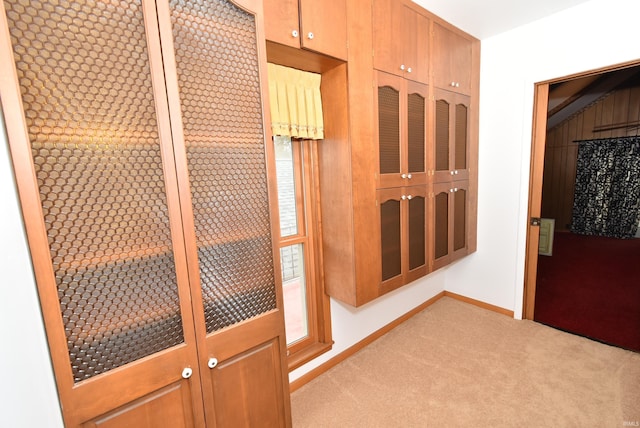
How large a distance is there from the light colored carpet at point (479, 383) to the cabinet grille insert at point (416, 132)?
148 cm

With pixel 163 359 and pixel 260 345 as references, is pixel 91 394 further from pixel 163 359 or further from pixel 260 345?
pixel 260 345

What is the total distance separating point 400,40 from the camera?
191 centimetres

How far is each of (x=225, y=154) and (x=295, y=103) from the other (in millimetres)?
843

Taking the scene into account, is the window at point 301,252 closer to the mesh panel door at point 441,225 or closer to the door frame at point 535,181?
the mesh panel door at point 441,225

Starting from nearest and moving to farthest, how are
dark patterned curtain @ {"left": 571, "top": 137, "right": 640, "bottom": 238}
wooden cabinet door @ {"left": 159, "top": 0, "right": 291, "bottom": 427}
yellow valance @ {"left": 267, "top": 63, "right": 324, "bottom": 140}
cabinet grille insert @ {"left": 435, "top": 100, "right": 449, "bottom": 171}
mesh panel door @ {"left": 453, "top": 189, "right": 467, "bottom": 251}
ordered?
wooden cabinet door @ {"left": 159, "top": 0, "right": 291, "bottom": 427} < yellow valance @ {"left": 267, "top": 63, "right": 324, "bottom": 140} < cabinet grille insert @ {"left": 435, "top": 100, "right": 449, "bottom": 171} < mesh panel door @ {"left": 453, "top": 189, "right": 467, "bottom": 251} < dark patterned curtain @ {"left": 571, "top": 137, "right": 640, "bottom": 238}

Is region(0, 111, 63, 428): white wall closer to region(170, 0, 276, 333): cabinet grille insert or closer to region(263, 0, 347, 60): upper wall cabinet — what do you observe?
region(170, 0, 276, 333): cabinet grille insert

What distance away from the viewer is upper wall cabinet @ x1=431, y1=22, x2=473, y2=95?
220cm

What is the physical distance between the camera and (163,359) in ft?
2.86

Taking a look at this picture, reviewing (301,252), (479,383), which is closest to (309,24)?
(301,252)

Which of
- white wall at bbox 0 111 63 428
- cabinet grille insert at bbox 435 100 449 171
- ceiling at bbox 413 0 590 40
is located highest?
ceiling at bbox 413 0 590 40

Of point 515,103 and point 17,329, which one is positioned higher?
point 515,103

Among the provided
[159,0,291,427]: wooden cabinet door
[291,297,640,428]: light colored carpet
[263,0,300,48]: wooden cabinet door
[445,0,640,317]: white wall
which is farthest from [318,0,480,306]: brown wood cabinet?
[159,0,291,427]: wooden cabinet door

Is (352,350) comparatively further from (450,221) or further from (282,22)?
(282,22)

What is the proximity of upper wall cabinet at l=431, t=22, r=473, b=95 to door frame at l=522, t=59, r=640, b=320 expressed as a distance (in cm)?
57
